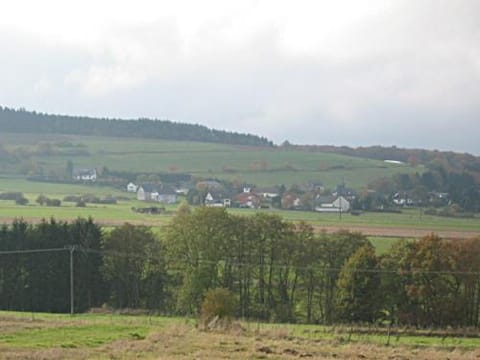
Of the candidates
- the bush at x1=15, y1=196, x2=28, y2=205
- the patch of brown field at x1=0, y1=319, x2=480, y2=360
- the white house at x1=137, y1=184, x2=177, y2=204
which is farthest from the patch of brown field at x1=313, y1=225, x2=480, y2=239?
the patch of brown field at x1=0, y1=319, x2=480, y2=360

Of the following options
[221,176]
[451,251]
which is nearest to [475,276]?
[451,251]

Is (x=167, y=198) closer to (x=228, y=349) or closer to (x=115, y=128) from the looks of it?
(x=115, y=128)

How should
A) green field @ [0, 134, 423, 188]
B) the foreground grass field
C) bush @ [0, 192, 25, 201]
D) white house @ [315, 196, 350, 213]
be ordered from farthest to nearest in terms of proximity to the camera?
1. green field @ [0, 134, 423, 188]
2. white house @ [315, 196, 350, 213]
3. bush @ [0, 192, 25, 201]
4. the foreground grass field

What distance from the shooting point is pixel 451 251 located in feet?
183

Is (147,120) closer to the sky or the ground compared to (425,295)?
closer to the sky

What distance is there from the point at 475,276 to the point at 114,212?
45136mm

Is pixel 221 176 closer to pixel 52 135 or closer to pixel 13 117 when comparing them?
pixel 52 135

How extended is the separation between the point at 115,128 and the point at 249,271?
11435 cm

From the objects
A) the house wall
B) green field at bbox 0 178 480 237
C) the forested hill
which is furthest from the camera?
the forested hill

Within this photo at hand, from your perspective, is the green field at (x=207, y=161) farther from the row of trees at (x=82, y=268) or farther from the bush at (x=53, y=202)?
the row of trees at (x=82, y=268)

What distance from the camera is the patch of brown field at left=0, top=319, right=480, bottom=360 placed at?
2239cm

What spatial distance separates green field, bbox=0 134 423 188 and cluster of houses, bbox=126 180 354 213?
22.0 feet

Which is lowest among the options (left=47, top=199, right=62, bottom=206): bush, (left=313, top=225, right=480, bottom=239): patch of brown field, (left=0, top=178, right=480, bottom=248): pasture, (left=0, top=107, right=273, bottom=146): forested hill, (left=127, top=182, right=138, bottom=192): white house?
(left=313, top=225, right=480, bottom=239): patch of brown field

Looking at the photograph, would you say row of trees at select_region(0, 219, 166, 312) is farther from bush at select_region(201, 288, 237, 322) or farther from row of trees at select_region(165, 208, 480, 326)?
bush at select_region(201, 288, 237, 322)
